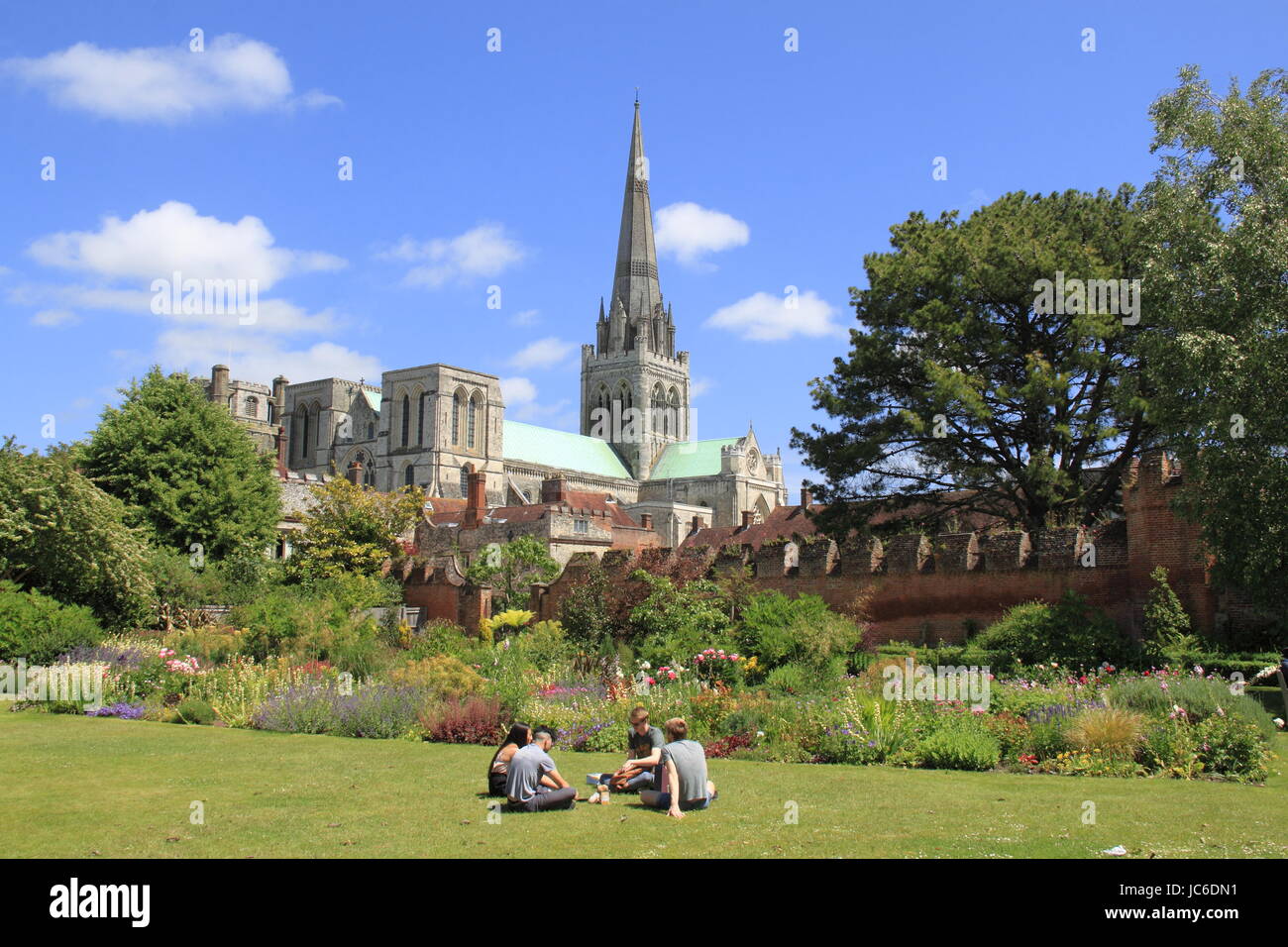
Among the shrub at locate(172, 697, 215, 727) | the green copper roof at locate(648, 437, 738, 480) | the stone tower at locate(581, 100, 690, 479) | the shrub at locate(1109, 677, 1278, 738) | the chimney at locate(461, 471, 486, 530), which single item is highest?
the stone tower at locate(581, 100, 690, 479)

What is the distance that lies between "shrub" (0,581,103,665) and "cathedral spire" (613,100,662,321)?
120m

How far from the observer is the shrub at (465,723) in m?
16.9

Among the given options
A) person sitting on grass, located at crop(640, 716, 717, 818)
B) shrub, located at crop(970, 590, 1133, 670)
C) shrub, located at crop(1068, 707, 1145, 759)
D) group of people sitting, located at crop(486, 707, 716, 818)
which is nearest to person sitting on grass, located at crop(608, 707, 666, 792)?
group of people sitting, located at crop(486, 707, 716, 818)

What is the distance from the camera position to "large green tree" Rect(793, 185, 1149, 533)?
29.2 m

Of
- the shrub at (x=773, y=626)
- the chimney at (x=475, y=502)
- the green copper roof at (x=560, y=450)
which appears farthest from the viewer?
the green copper roof at (x=560, y=450)

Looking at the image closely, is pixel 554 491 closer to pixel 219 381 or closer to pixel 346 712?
pixel 346 712

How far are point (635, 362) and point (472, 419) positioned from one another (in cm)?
3316

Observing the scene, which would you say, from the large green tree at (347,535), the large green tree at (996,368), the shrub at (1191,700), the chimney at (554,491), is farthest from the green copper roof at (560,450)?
the shrub at (1191,700)

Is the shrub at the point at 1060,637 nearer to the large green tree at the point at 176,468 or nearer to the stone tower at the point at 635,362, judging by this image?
the large green tree at the point at 176,468

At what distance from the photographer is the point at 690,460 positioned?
135000 millimetres

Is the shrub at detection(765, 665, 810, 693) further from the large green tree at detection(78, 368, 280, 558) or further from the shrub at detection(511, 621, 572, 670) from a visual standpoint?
the large green tree at detection(78, 368, 280, 558)

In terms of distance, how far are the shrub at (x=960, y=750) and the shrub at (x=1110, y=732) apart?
3.13 feet

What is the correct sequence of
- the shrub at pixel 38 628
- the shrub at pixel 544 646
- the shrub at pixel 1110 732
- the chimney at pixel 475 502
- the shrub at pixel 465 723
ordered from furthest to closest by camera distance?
the chimney at pixel 475 502 < the shrub at pixel 38 628 < the shrub at pixel 544 646 < the shrub at pixel 465 723 < the shrub at pixel 1110 732
